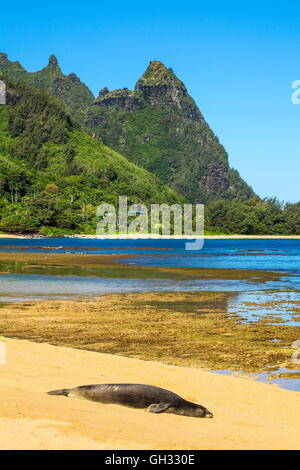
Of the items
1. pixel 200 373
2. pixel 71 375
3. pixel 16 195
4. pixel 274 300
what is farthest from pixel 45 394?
pixel 16 195

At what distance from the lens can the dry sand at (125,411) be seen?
23.0 feet

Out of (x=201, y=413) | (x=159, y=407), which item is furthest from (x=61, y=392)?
(x=201, y=413)

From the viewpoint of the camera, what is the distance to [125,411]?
8961 millimetres

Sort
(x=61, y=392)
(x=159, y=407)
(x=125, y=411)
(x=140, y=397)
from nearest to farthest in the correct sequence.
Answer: (x=125, y=411) < (x=159, y=407) < (x=140, y=397) < (x=61, y=392)

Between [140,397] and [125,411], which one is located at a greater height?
[140,397]

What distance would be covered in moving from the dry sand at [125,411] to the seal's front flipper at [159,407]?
19 cm

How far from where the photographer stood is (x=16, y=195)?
17875 cm

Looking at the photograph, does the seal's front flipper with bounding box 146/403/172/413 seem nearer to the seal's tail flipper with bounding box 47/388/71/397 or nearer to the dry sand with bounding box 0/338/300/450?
the dry sand with bounding box 0/338/300/450

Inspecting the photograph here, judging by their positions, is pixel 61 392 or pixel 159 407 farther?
pixel 61 392

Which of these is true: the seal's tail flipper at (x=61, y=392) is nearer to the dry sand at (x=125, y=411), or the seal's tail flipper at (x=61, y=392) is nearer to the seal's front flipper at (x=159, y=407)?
A: the dry sand at (x=125, y=411)

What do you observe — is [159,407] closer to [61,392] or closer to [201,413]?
[201,413]

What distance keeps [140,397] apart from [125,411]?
513 millimetres

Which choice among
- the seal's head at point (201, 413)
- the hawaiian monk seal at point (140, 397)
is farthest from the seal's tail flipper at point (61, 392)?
the seal's head at point (201, 413)

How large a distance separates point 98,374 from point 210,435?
15.0ft
